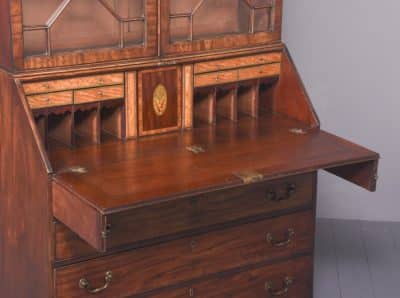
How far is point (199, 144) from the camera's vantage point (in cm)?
385

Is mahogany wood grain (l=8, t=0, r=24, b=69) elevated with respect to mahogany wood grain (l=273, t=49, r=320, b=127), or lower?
elevated

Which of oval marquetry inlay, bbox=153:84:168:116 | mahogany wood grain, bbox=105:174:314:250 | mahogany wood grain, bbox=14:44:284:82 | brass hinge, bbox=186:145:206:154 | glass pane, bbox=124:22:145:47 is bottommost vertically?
mahogany wood grain, bbox=105:174:314:250

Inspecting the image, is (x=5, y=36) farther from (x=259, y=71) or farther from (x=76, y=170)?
(x=259, y=71)

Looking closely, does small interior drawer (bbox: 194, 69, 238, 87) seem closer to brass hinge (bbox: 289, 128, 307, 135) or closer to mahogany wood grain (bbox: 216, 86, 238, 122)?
mahogany wood grain (bbox: 216, 86, 238, 122)

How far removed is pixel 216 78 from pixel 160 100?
0.95ft

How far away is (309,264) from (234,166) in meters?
0.80

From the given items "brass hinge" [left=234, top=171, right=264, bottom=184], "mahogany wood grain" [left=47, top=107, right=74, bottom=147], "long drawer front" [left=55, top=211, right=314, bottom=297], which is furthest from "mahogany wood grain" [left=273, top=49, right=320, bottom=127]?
"mahogany wood grain" [left=47, top=107, right=74, bottom=147]

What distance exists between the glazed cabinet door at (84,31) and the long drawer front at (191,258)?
29.4 inches

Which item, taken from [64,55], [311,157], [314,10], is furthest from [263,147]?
[314,10]

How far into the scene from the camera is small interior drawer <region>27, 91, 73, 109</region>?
11.7 ft

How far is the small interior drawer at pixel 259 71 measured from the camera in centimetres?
417

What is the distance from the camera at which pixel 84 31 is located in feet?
12.1

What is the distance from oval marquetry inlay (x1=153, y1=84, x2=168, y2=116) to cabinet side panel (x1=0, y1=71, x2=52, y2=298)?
613mm

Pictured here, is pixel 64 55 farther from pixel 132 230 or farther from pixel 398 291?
pixel 398 291
